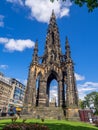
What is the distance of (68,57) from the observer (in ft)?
122

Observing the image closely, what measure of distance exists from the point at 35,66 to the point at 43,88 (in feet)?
20.3

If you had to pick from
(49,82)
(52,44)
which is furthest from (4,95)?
(52,44)

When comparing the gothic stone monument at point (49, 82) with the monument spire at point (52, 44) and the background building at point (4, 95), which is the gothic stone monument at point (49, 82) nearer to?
the monument spire at point (52, 44)

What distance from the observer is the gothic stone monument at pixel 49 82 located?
1207 inches

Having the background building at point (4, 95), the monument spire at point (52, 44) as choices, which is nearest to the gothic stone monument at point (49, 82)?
the monument spire at point (52, 44)

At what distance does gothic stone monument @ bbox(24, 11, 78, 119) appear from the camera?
30656 mm

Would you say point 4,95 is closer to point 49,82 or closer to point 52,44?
point 49,82

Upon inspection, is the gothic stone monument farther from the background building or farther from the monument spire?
the background building

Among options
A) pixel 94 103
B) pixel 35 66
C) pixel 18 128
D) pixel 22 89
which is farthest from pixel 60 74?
pixel 22 89

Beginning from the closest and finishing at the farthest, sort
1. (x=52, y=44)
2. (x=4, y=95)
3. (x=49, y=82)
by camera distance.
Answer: (x=49, y=82) → (x=52, y=44) → (x=4, y=95)

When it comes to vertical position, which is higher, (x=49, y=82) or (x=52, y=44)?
(x=52, y=44)

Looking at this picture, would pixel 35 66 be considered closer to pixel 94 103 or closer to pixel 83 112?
pixel 83 112

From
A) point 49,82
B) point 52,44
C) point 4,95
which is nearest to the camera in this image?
point 49,82

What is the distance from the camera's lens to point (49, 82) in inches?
1645
